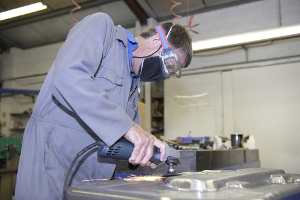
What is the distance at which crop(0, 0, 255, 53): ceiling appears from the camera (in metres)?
4.79

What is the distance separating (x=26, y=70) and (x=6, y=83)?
59cm

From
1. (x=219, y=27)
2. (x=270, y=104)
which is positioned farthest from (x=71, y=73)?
(x=219, y=27)

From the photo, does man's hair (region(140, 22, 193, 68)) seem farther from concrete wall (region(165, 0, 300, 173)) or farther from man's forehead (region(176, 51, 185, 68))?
concrete wall (region(165, 0, 300, 173))

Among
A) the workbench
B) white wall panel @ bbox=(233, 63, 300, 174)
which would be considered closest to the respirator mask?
the workbench

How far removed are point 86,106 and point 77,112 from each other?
0.04 metres

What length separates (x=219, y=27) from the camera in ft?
15.8

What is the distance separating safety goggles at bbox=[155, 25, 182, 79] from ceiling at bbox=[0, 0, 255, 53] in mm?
3493

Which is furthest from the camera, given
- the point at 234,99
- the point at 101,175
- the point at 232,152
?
the point at 234,99

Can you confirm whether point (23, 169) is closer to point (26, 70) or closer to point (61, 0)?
point (61, 0)

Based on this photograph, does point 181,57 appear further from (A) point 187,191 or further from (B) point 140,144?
(A) point 187,191

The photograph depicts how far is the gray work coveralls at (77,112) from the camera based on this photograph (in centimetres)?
83

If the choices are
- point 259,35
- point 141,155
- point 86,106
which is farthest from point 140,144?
point 259,35

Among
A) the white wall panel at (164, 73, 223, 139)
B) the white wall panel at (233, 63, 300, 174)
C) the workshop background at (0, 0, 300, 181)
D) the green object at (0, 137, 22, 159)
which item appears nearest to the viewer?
the green object at (0, 137, 22, 159)

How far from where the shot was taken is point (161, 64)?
1.31m
